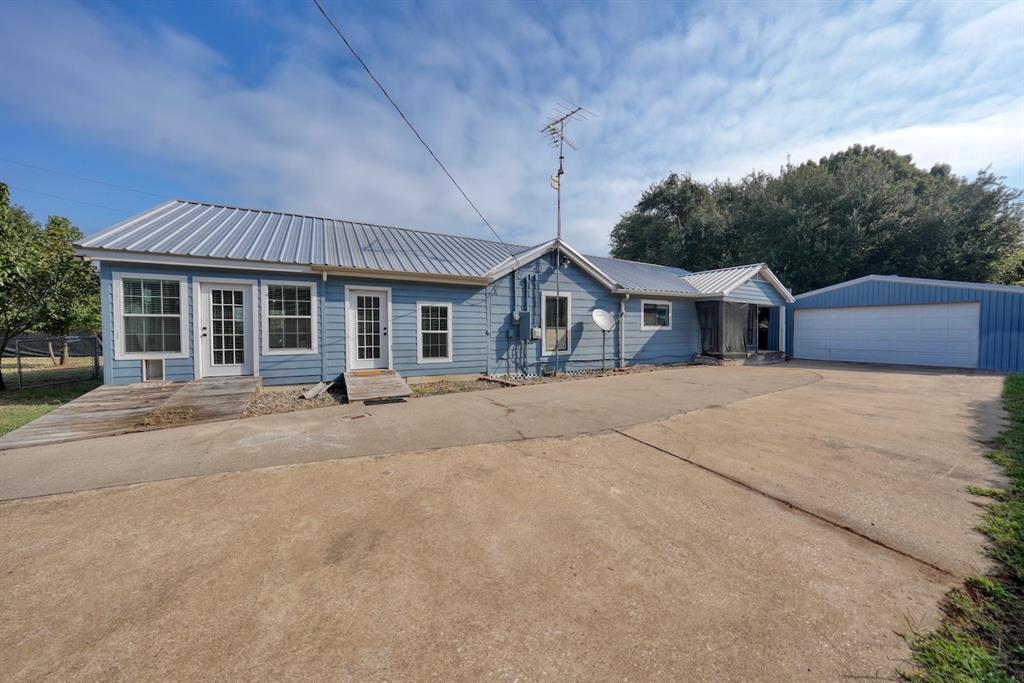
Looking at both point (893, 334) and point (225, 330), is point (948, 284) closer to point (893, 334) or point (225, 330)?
point (893, 334)

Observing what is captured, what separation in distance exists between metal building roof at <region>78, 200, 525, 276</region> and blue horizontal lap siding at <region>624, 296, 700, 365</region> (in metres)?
4.84

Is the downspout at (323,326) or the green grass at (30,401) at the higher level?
the downspout at (323,326)

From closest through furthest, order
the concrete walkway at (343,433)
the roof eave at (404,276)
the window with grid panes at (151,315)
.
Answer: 1. the concrete walkway at (343,433)
2. the window with grid panes at (151,315)
3. the roof eave at (404,276)

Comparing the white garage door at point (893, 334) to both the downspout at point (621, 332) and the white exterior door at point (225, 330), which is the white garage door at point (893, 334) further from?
the white exterior door at point (225, 330)

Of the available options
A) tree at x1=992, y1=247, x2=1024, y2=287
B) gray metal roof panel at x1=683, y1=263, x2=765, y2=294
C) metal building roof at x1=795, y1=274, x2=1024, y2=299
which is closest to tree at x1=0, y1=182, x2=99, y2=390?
gray metal roof panel at x1=683, y1=263, x2=765, y2=294

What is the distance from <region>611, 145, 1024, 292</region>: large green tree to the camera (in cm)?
1875

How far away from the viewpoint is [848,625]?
6.77 ft

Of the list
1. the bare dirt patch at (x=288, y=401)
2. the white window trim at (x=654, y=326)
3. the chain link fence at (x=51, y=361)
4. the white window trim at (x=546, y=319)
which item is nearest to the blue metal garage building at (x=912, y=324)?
the white window trim at (x=654, y=326)

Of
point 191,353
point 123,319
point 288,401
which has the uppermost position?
point 123,319

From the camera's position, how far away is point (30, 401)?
852 centimetres

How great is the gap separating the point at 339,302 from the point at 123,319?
369 centimetres

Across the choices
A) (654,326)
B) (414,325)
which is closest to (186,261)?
(414,325)

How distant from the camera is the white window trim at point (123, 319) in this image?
7.29 meters

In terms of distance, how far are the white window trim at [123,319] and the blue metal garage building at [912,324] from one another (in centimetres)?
2083
